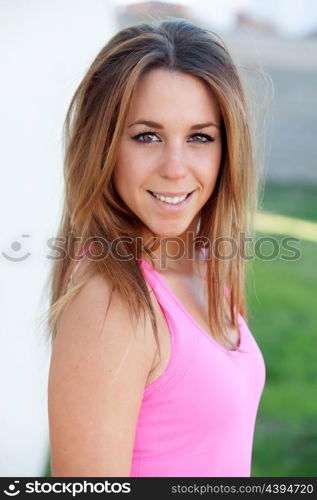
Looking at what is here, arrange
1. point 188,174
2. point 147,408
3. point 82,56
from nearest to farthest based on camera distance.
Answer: point 147,408, point 188,174, point 82,56

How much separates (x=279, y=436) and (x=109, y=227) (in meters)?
2.70

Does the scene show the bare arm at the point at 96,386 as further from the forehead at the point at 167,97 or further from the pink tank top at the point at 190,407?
the forehead at the point at 167,97

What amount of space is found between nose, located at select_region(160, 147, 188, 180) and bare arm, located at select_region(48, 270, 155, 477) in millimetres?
339

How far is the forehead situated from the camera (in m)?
1.72

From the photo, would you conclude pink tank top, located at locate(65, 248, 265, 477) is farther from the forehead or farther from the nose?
the forehead

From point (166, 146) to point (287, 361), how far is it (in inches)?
147

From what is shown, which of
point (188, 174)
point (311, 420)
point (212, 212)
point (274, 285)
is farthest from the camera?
point (274, 285)

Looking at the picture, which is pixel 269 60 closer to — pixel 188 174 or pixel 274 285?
pixel 274 285

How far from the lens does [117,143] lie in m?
1.75

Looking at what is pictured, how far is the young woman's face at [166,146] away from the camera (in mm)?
1728

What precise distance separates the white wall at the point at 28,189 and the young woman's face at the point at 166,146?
2.46 ft

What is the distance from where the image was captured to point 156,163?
1.75 metres

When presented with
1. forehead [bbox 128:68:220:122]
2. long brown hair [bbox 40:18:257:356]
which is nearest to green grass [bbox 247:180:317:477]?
long brown hair [bbox 40:18:257:356]
